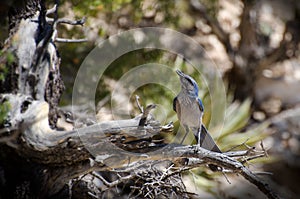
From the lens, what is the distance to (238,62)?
677 centimetres

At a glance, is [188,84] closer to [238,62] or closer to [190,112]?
[190,112]

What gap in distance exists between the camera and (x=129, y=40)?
5516mm

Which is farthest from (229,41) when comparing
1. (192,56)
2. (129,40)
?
(129,40)

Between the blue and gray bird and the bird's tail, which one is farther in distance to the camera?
the bird's tail

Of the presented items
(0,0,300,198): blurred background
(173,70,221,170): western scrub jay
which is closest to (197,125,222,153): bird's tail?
(173,70,221,170): western scrub jay

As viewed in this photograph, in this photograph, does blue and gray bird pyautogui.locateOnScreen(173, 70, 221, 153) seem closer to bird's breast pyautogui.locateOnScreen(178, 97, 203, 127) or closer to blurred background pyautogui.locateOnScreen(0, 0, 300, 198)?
bird's breast pyautogui.locateOnScreen(178, 97, 203, 127)

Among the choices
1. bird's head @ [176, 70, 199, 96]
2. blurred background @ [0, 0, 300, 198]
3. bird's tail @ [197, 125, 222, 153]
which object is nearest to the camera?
bird's head @ [176, 70, 199, 96]

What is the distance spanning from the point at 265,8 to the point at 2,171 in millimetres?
5135

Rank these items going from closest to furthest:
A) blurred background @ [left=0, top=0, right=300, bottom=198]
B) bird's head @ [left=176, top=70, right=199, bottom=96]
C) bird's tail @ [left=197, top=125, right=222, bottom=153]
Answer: bird's head @ [left=176, top=70, right=199, bottom=96] → bird's tail @ [left=197, top=125, right=222, bottom=153] → blurred background @ [left=0, top=0, right=300, bottom=198]

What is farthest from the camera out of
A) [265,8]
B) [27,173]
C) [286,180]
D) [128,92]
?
[265,8]

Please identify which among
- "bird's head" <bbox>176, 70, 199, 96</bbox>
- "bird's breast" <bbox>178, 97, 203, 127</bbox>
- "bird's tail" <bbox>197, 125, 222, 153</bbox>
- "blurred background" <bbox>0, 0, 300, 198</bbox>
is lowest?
"blurred background" <bbox>0, 0, 300, 198</bbox>

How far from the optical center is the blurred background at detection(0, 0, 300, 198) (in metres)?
5.32

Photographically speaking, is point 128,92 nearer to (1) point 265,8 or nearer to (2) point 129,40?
(2) point 129,40

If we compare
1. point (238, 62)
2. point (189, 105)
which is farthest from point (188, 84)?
point (238, 62)
